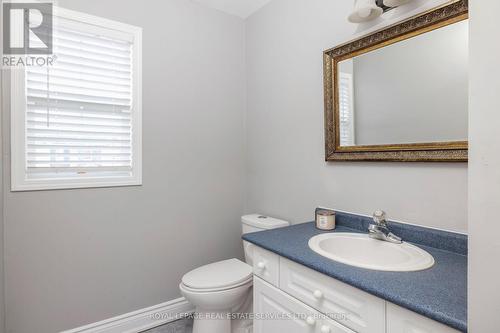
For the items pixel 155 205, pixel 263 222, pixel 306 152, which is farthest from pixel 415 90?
pixel 155 205

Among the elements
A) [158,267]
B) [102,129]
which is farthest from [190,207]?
[102,129]

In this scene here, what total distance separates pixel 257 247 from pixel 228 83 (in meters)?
1.52

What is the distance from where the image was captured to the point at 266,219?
82.6 inches

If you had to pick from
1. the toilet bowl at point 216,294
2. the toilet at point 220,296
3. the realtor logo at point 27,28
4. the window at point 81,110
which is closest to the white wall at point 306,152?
the toilet at point 220,296

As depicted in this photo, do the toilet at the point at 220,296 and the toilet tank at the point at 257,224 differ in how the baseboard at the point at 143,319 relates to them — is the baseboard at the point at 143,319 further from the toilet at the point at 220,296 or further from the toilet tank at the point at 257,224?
the toilet tank at the point at 257,224

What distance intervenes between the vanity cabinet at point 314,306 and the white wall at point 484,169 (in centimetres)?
24

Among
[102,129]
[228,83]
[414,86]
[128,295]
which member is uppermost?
[228,83]

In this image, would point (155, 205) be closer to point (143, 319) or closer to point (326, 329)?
point (143, 319)

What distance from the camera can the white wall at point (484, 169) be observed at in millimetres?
542

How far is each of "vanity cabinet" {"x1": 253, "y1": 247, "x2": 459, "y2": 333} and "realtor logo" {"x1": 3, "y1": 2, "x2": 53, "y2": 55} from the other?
179 centimetres

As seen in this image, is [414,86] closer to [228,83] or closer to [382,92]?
[382,92]

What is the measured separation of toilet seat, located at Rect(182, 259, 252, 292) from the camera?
1632 mm

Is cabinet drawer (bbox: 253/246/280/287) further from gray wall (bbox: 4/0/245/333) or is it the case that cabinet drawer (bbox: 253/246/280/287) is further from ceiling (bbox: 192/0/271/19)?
ceiling (bbox: 192/0/271/19)

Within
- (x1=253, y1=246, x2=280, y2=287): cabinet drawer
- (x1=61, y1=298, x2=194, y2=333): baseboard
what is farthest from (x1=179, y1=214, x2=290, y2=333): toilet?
(x1=61, y1=298, x2=194, y2=333): baseboard
